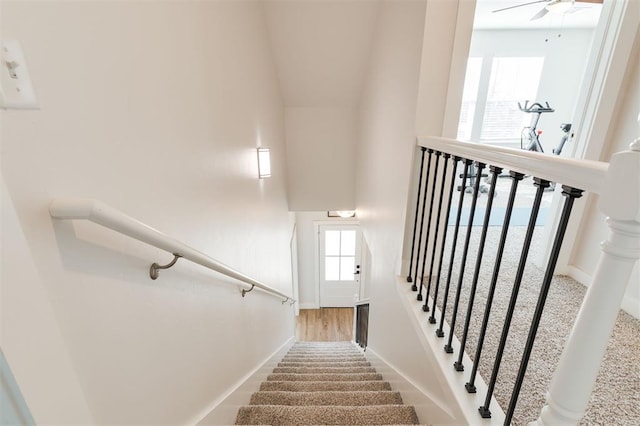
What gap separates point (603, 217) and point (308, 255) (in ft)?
16.9

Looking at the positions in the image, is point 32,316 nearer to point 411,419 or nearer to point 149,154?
point 149,154

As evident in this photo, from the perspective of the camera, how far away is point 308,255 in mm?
6410

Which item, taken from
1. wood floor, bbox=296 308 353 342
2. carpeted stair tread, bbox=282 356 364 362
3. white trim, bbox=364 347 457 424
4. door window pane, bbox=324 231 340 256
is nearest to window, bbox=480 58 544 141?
door window pane, bbox=324 231 340 256

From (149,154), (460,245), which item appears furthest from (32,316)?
(460,245)

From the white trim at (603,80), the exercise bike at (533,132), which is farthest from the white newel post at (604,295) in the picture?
the exercise bike at (533,132)

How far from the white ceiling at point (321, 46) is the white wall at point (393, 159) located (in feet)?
0.78

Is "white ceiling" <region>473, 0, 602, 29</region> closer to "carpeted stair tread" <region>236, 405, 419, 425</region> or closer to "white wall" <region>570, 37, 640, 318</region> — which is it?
"white wall" <region>570, 37, 640, 318</region>

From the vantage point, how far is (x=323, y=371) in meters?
2.82

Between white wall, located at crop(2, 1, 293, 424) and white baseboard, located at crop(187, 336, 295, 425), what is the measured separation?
5 cm

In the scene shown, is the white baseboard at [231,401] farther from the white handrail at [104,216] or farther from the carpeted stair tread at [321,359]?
the carpeted stair tread at [321,359]

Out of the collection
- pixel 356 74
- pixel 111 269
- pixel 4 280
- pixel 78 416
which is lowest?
pixel 78 416

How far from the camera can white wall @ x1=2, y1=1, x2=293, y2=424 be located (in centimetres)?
53

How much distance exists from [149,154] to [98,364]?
0.60m

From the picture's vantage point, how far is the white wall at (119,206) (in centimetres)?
53
